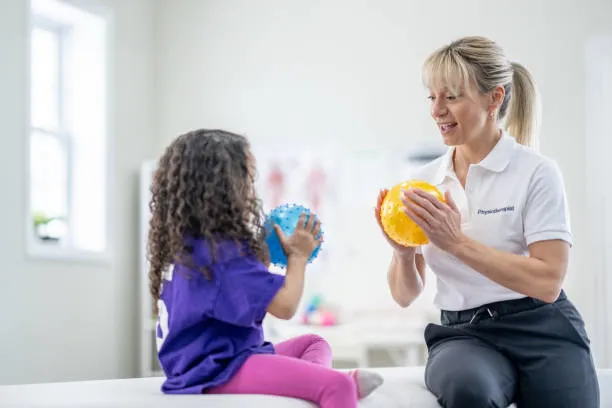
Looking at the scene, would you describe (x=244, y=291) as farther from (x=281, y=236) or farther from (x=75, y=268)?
(x=75, y=268)

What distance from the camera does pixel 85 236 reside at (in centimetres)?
534

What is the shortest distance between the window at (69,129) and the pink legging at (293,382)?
3190 millimetres

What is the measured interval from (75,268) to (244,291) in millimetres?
3382

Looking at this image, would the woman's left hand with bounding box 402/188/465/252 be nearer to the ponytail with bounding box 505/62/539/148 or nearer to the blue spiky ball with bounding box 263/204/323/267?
Answer: the blue spiky ball with bounding box 263/204/323/267

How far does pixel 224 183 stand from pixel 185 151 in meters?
0.12

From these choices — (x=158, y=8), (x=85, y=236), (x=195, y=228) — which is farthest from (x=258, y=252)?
(x=158, y=8)

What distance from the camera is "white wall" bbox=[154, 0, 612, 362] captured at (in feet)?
18.1

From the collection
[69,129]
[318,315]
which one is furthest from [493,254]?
[69,129]

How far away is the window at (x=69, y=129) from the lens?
5.00 metres

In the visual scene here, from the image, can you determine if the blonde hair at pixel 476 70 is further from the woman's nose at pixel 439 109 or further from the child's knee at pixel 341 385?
the child's knee at pixel 341 385

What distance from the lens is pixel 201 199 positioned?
1971mm

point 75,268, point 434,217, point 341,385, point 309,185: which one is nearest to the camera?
point 341,385

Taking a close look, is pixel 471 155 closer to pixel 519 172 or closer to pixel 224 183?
pixel 519 172

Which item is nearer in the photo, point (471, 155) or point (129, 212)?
point (471, 155)
